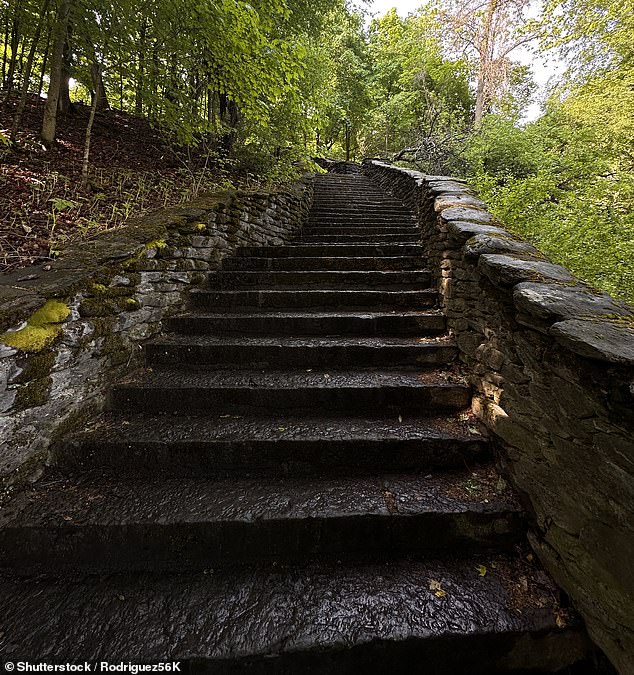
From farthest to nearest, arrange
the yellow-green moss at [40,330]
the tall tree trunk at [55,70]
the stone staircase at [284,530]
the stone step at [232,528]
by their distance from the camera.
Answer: the tall tree trunk at [55,70]
the yellow-green moss at [40,330]
the stone step at [232,528]
the stone staircase at [284,530]

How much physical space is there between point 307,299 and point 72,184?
105 inches

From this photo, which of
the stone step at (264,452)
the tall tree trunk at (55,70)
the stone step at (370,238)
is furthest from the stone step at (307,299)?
the tall tree trunk at (55,70)

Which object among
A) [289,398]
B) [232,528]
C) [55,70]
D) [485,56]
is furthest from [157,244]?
[485,56]

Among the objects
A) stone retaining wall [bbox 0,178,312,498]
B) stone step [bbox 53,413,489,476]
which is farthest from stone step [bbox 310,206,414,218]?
stone step [bbox 53,413,489,476]

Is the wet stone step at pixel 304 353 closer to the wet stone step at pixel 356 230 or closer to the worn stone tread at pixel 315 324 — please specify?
the worn stone tread at pixel 315 324

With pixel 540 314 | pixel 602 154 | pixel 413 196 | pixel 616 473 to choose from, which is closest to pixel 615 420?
pixel 616 473

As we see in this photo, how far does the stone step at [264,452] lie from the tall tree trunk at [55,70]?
419 cm

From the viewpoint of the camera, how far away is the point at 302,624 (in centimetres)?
113

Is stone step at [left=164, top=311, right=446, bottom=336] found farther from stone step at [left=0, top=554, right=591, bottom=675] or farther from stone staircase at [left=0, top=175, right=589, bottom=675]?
stone step at [left=0, top=554, right=591, bottom=675]

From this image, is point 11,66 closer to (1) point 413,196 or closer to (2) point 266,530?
(1) point 413,196

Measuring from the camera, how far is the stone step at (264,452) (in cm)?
162

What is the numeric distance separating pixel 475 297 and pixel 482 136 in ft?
28.3

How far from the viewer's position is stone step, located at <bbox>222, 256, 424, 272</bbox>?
3359 mm

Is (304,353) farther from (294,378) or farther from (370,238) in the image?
(370,238)
